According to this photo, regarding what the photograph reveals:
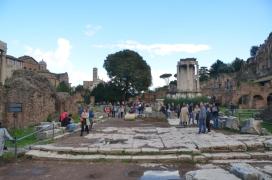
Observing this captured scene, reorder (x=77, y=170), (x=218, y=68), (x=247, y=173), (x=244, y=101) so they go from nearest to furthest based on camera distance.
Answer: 1. (x=247, y=173)
2. (x=77, y=170)
3. (x=244, y=101)
4. (x=218, y=68)

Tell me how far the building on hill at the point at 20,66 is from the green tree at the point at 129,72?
524 inches

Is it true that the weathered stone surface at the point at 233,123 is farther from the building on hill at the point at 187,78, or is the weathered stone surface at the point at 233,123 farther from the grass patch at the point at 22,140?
the building on hill at the point at 187,78

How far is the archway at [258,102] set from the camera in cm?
5581

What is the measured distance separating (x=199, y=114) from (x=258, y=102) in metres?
40.4

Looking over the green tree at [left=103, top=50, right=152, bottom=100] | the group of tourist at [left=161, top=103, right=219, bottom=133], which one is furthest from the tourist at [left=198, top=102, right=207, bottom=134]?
the green tree at [left=103, top=50, right=152, bottom=100]

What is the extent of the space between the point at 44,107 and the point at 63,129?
515 cm

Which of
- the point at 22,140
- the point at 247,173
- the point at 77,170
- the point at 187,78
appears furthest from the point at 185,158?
the point at 187,78

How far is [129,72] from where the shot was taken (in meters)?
69.1

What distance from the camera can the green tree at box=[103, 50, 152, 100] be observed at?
6919cm

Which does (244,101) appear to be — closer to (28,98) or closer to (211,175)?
(28,98)

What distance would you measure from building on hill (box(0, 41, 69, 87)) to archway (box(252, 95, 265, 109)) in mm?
30666

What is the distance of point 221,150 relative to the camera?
1281 cm

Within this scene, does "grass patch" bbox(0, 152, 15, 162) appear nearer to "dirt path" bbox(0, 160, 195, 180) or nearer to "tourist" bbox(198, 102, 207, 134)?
"dirt path" bbox(0, 160, 195, 180)

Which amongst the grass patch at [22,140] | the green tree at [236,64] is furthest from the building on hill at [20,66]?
the green tree at [236,64]
